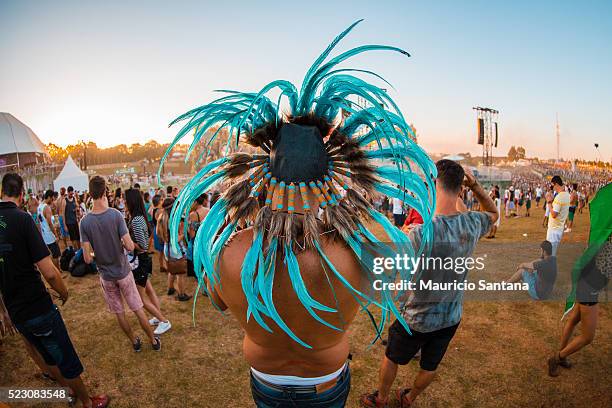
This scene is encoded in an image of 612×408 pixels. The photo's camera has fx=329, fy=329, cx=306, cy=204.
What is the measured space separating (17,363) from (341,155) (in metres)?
4.40

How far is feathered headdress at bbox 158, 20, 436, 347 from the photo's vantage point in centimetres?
133

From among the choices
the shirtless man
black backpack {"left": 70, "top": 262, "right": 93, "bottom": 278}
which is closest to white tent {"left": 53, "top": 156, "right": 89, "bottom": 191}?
black backpack {"left": 70, "top": 262, "right": 93, "bottom": 278}

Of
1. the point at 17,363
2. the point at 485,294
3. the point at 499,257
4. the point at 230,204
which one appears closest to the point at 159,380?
the point at 17,363

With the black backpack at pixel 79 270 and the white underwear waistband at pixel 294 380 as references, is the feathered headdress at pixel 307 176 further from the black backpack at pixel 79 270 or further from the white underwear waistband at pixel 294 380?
the black backpack at pixel 79 270

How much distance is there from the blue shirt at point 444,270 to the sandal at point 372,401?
859 millimetres

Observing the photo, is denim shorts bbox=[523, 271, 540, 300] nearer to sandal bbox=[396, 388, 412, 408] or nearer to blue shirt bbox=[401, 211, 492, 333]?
sandal bbox=[396, 388, 412, 408]

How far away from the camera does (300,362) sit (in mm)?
1566

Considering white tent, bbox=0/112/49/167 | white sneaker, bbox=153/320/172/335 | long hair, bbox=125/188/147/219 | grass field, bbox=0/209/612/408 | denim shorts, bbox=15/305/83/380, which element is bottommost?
grass field, bbox=0/209/612/408

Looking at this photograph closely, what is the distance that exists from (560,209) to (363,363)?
4.98 meters

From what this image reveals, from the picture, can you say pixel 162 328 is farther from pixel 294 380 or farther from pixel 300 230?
pixel 300 230

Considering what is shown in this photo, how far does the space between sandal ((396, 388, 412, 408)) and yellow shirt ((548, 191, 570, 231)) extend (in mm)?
4978

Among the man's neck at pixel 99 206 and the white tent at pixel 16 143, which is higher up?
the white tent at pixel 16 143

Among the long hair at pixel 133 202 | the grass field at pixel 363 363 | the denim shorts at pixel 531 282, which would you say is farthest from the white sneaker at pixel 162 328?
the denim shorts at pixel 531 282

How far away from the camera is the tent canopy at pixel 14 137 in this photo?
11.4 m
